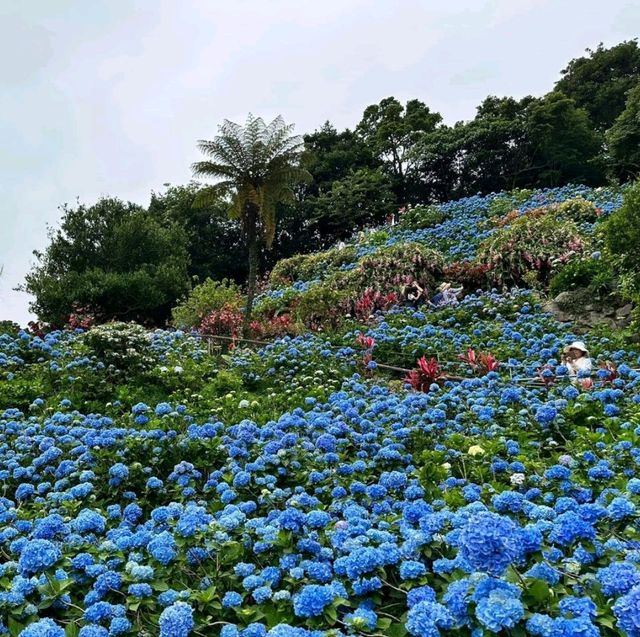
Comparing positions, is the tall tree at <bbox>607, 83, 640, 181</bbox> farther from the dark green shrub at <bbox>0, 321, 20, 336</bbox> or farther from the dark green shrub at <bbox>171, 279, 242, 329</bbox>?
the dark green shrub at <bbox>0, 321, 20, 336</bbox>

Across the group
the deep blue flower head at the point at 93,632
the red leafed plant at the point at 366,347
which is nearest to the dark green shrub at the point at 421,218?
the red leafed plant at the point at 366,347

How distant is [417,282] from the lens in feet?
36.7

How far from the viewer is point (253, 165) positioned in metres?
11.8

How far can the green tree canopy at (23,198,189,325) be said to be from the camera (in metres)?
14.7

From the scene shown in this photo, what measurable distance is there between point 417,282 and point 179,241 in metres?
10.8

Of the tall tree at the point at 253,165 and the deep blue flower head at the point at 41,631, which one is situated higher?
the tall tree at the point at 253,165

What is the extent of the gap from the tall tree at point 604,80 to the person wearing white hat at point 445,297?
22307 millimetres

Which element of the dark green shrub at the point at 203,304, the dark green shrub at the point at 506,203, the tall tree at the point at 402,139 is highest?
the tall tree at the point at 402,139

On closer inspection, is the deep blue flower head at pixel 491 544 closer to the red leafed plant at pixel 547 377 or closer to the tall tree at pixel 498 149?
the red leafed plant at pixel 547 377

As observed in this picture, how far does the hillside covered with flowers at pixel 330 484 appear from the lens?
193 centimetres

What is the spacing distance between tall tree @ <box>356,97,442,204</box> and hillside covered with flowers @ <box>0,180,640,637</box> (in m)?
18.4

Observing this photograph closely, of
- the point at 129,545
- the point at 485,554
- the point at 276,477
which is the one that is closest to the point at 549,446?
the point at 276,477

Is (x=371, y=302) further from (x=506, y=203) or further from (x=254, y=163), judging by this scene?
(x=506, y=203)

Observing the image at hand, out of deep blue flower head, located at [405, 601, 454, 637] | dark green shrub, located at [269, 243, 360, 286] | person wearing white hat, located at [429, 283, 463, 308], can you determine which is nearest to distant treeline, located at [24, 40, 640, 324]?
dark green shrub, located at [269, 243, 360, 286]
